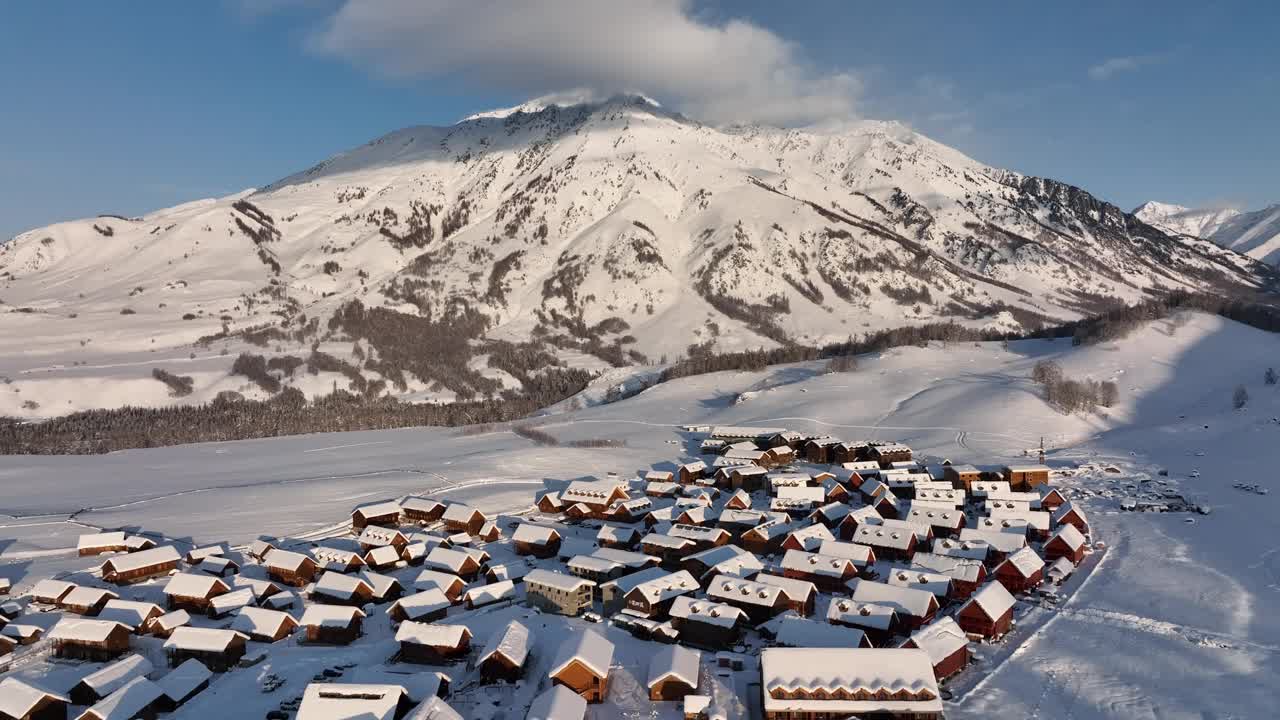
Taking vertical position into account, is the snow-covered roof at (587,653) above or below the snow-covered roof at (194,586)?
above

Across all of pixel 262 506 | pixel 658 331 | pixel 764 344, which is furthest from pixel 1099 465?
pixel 658 331

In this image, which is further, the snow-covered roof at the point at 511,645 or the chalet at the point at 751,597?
the chalet at the point at 751,597

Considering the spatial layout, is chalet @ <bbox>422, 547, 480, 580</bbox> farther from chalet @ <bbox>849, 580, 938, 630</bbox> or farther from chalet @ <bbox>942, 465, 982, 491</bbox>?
chalet @ <bbox>942, 465, 982, 491</bbox>

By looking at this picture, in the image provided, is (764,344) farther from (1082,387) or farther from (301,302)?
(301,302)

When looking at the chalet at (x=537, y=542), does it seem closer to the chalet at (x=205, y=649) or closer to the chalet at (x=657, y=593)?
the chalet at (x=657, y=593)

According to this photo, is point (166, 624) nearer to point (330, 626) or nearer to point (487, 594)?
point (330, 626)

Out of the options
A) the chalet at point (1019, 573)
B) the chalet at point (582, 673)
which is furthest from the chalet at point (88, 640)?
the chalet at point (1019, 573)

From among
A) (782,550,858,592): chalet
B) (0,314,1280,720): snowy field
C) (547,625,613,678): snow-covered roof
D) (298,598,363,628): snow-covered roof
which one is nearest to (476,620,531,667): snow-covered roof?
(547,625,613,678): snow-covered roof
